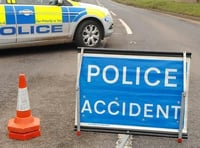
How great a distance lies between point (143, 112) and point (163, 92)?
0.27 m

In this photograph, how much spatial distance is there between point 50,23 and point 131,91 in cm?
476

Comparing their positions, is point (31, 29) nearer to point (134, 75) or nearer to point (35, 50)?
point (35, 50)

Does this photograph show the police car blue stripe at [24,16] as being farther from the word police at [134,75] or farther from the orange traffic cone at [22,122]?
the word police at [134,75]

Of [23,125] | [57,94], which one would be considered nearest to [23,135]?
[23,125]

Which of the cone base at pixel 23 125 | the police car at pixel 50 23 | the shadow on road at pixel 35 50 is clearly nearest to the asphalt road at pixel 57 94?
the shadow on road at pixel 35 50

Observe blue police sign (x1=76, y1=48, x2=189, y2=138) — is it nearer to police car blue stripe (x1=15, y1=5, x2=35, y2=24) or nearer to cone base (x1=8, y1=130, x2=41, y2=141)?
cone base (x1=8, y1=130, x2=41, y2=141)

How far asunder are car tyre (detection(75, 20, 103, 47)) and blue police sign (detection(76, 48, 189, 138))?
4.99m

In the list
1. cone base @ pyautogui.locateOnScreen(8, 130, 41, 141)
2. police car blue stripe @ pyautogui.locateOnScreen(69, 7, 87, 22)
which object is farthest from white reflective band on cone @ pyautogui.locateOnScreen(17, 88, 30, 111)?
police car blue stripe @ pyautogui.locateOnScreen(69, 7, 87, 22)

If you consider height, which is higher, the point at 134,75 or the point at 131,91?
the point at 134,75

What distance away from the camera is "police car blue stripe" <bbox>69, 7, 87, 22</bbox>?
8.49 metres

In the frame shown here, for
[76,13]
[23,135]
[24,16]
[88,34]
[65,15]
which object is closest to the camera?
[23,135]

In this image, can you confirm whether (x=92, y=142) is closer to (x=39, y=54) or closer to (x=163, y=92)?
(x=163, y=92)

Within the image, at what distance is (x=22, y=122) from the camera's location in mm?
4066

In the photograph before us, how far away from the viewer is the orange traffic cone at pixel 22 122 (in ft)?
13.2
